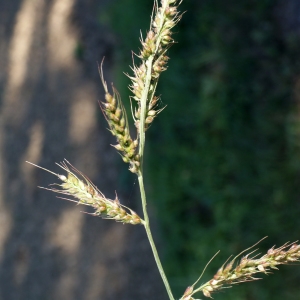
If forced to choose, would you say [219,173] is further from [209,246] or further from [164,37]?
[164,37]

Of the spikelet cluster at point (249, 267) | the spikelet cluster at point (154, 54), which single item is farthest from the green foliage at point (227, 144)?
the spikelet cluster at point (154, 54)

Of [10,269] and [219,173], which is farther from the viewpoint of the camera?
[10,269]

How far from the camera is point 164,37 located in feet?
4.18

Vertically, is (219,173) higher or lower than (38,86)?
lower

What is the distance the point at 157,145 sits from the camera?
4398mm

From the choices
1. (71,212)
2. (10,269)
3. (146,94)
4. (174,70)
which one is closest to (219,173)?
(174,70)

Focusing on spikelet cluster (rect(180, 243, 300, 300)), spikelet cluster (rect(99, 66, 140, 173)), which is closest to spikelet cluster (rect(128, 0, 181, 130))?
spikelet cluster (rect(99, 66, 140, 173))

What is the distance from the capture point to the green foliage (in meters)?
3.58

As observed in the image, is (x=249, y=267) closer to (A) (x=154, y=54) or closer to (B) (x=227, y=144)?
(A) (x=154, y=54)

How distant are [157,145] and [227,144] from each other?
0.82 m

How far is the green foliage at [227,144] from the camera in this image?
3.58 m

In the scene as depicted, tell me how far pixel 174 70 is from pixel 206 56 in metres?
0.33

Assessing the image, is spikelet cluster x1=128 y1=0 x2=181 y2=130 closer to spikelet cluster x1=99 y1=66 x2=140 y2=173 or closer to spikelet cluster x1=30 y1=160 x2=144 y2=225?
spikelet cluster x1=99 y1=66 x2=140 y2=173

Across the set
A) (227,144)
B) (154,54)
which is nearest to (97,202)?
(154,54)
